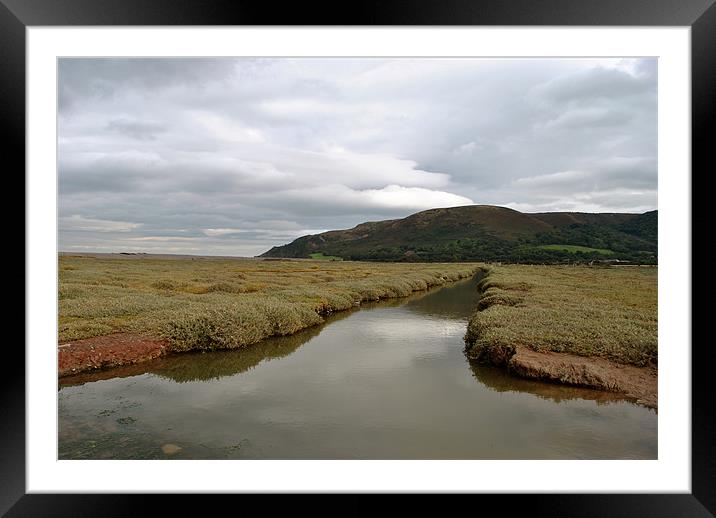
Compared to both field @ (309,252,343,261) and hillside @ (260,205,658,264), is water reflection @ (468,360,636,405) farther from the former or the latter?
field @ (309,252,343,261)

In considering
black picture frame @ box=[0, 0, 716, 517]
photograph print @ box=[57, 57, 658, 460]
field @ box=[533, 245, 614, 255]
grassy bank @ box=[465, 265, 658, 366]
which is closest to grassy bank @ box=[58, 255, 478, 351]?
photograph print @ box=[57, 57, 658, 460]

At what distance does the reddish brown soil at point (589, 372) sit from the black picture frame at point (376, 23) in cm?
204

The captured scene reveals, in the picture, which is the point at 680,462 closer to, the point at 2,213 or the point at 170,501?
the point at 170,501

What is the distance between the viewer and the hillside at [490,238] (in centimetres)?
1198

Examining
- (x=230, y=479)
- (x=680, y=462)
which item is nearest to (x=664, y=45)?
(x=680, y=462)

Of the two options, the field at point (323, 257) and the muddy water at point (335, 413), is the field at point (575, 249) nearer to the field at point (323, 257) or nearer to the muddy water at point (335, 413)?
the field at point (323, 257)

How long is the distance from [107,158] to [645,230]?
523 inches

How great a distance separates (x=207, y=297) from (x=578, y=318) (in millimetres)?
7930

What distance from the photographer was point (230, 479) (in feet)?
8.74

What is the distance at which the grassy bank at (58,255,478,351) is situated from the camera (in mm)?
6359

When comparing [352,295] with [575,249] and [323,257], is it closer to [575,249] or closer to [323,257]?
[323,257]

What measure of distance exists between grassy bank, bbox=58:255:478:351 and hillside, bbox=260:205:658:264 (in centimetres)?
103

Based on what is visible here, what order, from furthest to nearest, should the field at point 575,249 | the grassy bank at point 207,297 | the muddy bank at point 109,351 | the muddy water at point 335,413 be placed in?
the field at point 575,249 < the grassy bank at point 207,297 < the muddy bank at point 109,351 < the muddy water at point 335,413

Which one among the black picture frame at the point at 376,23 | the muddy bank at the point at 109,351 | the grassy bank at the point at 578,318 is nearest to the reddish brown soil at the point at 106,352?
the muddy bank at the point at 109,351
